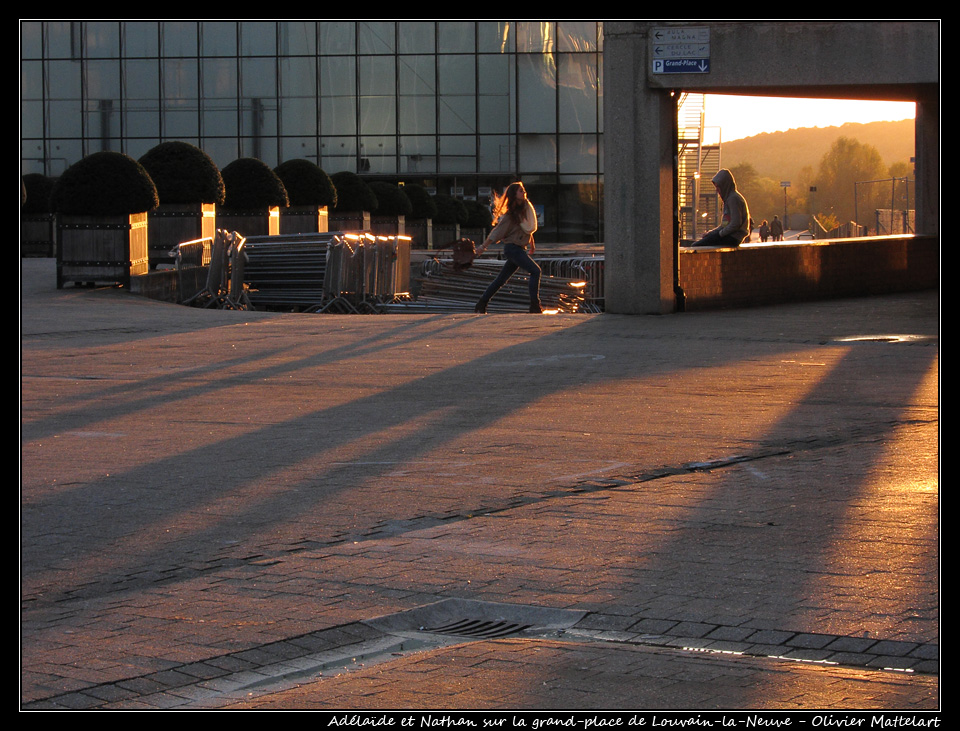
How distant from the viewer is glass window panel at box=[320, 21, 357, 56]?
57.8 m

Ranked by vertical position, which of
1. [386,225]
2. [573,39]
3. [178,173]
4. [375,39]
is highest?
[375,39]

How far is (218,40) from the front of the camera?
5784 cm

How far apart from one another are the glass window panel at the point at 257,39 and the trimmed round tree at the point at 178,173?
34716 millimetres

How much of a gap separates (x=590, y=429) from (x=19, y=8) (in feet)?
16.6

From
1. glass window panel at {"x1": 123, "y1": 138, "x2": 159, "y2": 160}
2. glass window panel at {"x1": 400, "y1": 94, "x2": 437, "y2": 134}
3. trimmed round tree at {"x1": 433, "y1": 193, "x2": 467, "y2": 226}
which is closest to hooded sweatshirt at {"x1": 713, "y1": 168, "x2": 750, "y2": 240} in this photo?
trimmed round tree at {"x1": 433, "y1": 193, "x2": 467, "y2": 226}

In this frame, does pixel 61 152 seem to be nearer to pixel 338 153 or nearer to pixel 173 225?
pixel 338 153

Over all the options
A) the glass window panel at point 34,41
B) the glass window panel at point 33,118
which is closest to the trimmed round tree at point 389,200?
the glass window panel at point 33,118

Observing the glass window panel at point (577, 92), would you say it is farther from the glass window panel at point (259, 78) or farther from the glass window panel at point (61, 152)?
the glass window panel at point (61, 152)

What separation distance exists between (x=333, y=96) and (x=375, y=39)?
3133 mm

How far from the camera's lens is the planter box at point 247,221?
28578 mm

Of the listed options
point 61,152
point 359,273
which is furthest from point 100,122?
point 359,273

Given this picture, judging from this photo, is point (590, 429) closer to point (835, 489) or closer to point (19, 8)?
point (835, 489)

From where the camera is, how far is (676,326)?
15.5 meters

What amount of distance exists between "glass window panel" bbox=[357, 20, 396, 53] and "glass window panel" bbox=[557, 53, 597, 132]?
7544 mm
